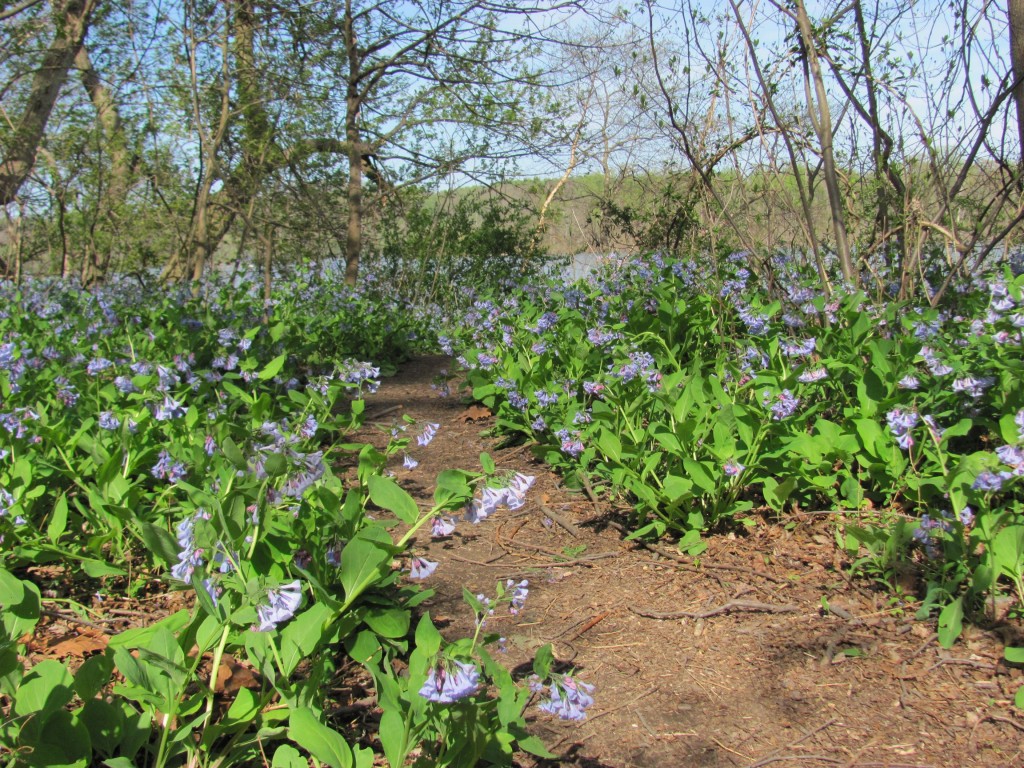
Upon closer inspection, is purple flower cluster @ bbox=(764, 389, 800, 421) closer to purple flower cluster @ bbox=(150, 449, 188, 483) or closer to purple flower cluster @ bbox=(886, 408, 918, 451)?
purple flower cluster @ bbox=(886, 408, 918, 451)

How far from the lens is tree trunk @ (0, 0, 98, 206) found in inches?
241

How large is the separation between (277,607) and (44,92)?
709cm

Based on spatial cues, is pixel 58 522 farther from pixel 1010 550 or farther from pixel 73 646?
pixel 1010 550

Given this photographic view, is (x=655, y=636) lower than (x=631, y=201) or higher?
lower

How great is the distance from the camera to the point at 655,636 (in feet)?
6.62

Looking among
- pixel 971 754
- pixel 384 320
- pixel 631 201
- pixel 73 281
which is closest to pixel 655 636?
pixel 971 754

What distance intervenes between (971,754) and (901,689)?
0.22 meters

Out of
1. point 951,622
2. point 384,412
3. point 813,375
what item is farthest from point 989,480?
point 384,412

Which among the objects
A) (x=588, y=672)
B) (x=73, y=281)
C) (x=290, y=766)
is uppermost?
(x=73, y=281)

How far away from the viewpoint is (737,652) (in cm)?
192

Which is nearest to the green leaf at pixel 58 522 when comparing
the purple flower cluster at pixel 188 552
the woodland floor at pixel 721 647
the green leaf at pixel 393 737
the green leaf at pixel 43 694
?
the woodland floor at pixel 721 647

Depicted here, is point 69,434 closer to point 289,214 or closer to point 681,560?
point 681,560

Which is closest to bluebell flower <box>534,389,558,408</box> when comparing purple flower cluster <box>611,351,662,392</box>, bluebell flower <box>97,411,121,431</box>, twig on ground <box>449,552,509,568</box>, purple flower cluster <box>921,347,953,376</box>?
purple flower cluster <box>611,351,662,392</box>

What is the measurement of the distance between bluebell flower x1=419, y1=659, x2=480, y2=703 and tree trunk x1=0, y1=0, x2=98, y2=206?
6122 millimetres
